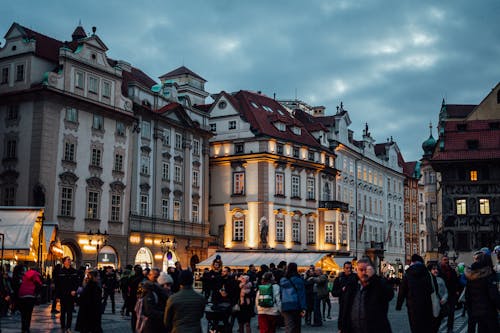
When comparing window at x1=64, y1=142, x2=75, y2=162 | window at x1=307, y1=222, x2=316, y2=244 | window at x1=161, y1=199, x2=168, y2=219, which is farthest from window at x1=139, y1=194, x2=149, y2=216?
window at x1=307, y1=222, x2=316, y2=244

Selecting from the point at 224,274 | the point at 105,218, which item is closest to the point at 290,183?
the point at 105,218

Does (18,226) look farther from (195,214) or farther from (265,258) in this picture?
(265,258)

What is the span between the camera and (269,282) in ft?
45.0

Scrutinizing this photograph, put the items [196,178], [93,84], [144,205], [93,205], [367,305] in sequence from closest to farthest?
[367,305] < [93,205] < [93,84] < [144,205] < [196,178]

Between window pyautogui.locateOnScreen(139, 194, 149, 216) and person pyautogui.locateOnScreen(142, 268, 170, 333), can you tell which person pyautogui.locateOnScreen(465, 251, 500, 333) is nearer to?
person pyautogui.locateOnScreen(142, 268, 170, 333)

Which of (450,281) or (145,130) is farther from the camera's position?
(145,130)

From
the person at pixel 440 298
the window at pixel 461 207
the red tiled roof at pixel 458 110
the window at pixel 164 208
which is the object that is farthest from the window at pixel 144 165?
the person at pixel 440 298

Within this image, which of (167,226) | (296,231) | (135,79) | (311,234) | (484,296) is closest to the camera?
(484,296)

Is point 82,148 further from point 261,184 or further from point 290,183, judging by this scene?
point 290,183

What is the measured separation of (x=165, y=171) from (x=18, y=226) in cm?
2561

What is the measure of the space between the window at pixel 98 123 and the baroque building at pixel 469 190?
89.7 feet

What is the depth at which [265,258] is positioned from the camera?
53625 mm

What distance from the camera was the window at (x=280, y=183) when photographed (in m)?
58.9

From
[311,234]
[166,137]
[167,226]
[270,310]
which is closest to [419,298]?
[270,310]
